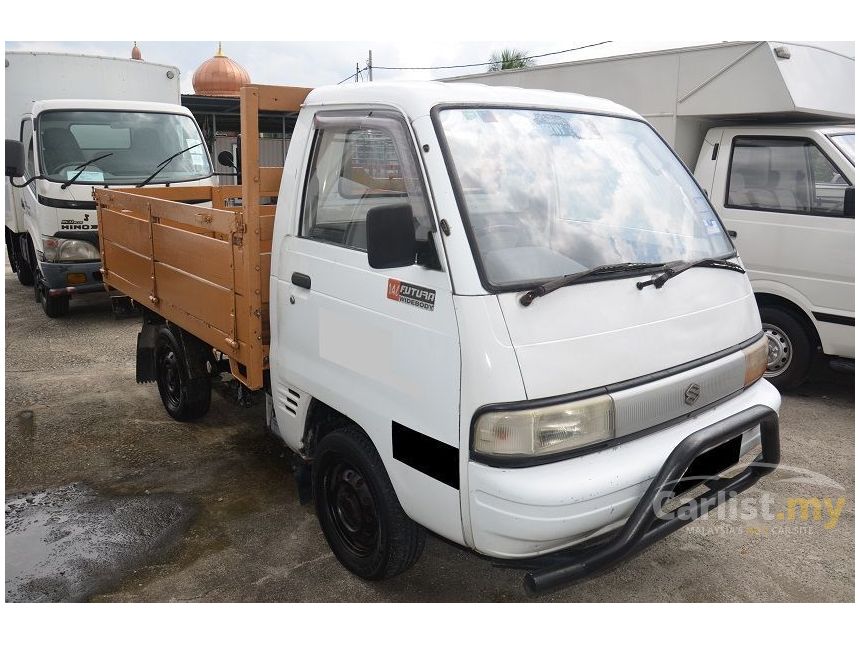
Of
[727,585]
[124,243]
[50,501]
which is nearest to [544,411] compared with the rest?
[727,585]

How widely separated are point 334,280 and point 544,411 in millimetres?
1170

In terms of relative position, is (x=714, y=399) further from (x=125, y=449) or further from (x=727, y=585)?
(x=125, y=449)

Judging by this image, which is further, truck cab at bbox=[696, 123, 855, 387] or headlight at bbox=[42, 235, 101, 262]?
headlight at bbox=[42, 235, 101, 262]

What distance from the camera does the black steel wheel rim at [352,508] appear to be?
305 cm

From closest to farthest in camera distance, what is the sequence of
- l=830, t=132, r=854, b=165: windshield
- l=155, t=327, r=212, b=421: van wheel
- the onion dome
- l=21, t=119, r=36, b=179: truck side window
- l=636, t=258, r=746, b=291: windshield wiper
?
l=636, t=258, r=746, b=291: windshield wiper, l=155, t=327, r=212, b=421: van wheel, l=830, t=132, r=854, b=165: windshield, l=21, t=119, r=36, b=179: truck side window, the onion dome

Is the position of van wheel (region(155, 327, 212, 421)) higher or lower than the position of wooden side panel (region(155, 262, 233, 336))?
lower

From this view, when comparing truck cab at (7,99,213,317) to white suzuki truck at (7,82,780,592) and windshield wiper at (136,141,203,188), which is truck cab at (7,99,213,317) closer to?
windshield wiper at (136,141,203,188)

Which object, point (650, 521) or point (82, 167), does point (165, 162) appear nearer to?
point (82, 167)

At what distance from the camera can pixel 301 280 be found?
10.7 feet

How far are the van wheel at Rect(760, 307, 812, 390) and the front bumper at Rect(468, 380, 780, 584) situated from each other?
3.51m

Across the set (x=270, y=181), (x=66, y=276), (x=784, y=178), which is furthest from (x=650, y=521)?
(x=66, y=276)

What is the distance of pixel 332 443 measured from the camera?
3.11 meters

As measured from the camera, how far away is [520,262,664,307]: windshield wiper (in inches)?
95.2

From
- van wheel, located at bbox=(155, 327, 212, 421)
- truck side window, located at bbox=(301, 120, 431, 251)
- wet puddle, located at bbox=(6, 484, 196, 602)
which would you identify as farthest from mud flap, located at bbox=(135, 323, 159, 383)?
truck side window, located at bbox=(301, 120, 431, 251)
